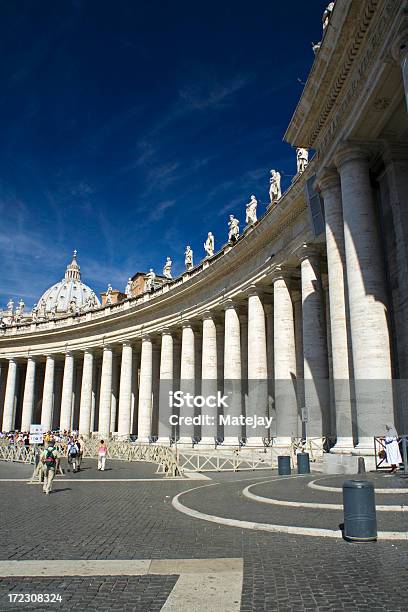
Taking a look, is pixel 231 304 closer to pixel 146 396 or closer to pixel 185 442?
pixel 185 442

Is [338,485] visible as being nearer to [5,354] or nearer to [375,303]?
[375,303]

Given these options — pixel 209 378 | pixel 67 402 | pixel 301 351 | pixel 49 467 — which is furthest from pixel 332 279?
pixel 67 402

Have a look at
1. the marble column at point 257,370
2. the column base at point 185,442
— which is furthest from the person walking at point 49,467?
the column base at point 185,442

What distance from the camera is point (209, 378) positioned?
42.1m

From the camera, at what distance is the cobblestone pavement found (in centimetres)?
618

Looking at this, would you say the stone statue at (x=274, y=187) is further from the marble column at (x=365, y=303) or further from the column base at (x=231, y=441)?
the column base at (x=231, y=441)

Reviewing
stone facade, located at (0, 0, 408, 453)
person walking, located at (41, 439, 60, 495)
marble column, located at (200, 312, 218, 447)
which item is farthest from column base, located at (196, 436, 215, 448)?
person walking, located at (41, 439, 60, 495)

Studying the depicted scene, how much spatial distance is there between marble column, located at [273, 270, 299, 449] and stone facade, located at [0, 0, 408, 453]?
7 cm

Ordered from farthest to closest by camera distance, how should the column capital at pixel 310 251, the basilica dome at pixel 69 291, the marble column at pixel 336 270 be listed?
the basilica dome at pixel 69 291 → the column capital at pixel 310 251 → the marble column at pixel 336 270

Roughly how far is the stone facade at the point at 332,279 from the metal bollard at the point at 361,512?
9691 millimetres

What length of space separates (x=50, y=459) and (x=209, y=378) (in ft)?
79.0

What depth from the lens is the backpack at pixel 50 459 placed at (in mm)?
18553

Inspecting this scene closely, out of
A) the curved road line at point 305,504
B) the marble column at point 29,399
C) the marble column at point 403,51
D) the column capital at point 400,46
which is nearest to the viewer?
the curved road line at point 305,504

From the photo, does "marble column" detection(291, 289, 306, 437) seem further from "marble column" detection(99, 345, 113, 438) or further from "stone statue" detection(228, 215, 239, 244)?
"marble column" detection(99, 345, 113, 438)
